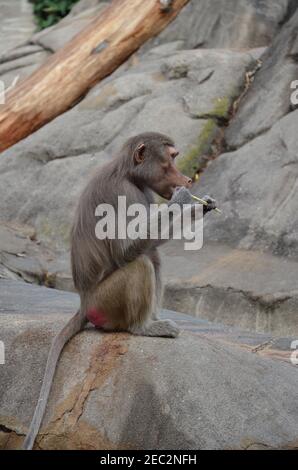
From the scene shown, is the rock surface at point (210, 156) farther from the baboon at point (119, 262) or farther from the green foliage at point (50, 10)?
the green foliage at point (50, 10)

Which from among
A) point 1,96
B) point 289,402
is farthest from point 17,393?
point 1,96

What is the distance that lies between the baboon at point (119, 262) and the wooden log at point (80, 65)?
2048 mm

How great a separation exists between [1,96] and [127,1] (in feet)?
4.65

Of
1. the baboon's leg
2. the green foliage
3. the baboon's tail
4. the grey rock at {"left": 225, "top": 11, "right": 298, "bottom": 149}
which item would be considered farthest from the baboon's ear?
the green foliage

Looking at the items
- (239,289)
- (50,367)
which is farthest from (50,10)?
(50,367)

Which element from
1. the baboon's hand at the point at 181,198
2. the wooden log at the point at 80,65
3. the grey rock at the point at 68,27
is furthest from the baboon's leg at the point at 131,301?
the grey rock at the point at 68,27

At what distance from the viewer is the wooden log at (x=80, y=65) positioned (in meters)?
7.88

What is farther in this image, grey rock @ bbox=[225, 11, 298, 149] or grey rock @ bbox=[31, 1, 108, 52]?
grey rock @ bbox=[31, 1, 108, 52]

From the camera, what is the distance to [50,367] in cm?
569

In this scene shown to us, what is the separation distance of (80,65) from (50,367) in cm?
321

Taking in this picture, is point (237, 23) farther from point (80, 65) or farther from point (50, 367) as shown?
point (50, 367)

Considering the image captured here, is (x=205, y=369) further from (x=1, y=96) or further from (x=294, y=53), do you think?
(x=294, y=53)

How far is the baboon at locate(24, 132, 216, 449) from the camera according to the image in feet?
18.8

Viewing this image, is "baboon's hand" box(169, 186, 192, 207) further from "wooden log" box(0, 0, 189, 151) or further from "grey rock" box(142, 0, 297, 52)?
"grey rock" box(142, 0, 297, 52)
